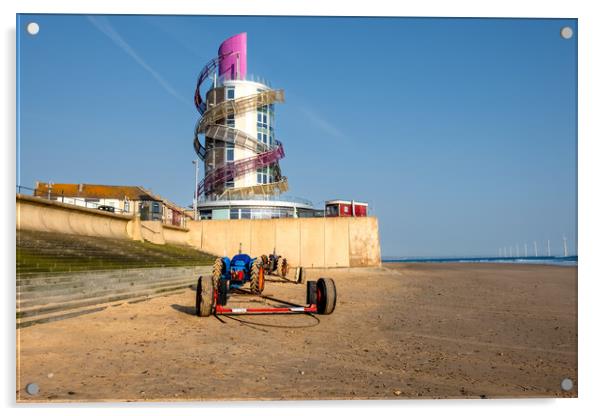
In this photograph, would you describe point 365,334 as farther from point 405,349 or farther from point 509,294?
point 509,294

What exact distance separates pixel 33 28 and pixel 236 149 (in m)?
41.6

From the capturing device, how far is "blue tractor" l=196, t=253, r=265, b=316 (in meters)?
10.2

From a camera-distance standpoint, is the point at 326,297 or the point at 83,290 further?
the point at 83,290

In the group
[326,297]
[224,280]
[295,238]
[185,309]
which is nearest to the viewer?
[326,297]

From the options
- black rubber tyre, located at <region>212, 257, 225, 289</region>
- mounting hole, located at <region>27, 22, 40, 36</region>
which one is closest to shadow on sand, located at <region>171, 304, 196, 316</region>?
black rubber tyre, located at <region>212, 257, 225, 289</region>

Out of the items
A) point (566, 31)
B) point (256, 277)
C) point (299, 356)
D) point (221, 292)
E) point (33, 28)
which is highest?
point (566, 31)

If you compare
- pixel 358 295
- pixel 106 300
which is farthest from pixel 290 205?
pixel 106 300

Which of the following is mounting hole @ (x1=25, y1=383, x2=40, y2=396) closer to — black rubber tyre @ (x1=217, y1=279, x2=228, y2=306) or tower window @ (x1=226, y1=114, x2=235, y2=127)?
black rubber tyre @ (x1=217, y1=279, x2=228, y2=306)

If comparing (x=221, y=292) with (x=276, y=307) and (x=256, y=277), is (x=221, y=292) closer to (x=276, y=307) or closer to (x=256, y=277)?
(x=256, y=277)

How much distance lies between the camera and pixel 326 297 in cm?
1052

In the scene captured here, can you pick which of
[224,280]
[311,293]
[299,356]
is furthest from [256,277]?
[299,356]

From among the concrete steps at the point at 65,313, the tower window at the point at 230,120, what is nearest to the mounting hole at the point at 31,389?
the concrete steps at the point at 65,313

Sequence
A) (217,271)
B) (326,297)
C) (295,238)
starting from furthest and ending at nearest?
(295,238) < (217,271) < (326,297)

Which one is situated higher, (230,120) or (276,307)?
(230,120)
